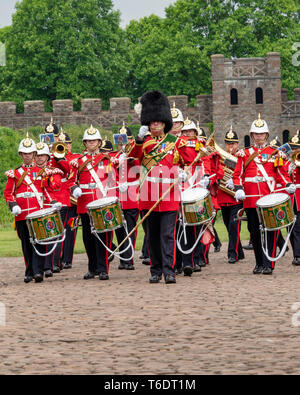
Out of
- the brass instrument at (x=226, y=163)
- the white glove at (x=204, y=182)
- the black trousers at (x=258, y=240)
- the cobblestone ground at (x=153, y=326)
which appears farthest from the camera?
the brass instrument at (x=226, y=163)

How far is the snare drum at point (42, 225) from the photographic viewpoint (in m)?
12.1

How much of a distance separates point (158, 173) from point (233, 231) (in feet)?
10.4

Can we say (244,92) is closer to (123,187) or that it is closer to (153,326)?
(123,187)

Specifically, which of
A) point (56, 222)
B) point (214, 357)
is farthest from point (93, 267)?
point (214, 357)

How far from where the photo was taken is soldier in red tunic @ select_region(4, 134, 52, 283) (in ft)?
40.9

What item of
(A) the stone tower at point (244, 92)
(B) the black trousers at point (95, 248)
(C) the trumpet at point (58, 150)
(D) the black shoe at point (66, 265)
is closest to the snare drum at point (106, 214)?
(B) the black trousers at point (95, 248)

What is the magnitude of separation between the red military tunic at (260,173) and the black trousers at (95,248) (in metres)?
1.67

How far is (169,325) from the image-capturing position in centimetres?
821

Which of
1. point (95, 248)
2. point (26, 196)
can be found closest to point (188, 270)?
point (95, 248)

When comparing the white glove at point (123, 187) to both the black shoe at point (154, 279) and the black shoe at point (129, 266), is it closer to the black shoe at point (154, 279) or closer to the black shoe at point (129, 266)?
the black shoe at point (129, 266)

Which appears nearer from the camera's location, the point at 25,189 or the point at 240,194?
the point at 240,194

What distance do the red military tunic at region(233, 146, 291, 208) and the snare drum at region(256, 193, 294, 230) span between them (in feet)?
1.35

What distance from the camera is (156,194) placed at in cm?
1151

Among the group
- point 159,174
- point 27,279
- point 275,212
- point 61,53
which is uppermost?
point 61,53
